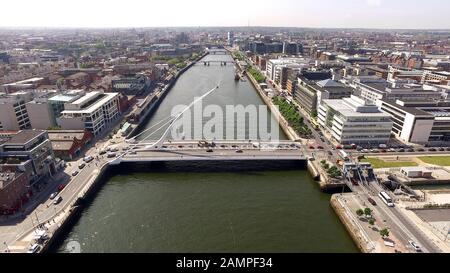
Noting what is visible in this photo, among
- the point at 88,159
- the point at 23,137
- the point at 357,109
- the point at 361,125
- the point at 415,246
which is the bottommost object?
the point at 415,246

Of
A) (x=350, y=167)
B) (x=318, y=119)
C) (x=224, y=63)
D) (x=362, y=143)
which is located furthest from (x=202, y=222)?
(x=224, y=63)

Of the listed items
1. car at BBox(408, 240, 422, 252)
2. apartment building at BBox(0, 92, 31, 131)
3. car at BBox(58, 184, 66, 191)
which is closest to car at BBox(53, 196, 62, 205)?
car at BBox(58, 184, 66, 191)

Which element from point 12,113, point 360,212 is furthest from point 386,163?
point 12,113

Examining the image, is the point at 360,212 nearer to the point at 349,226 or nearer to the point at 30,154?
the point at 349,226

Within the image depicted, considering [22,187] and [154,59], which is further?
[154,59]

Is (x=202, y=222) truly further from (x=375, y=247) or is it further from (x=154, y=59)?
(x=154, y=59)

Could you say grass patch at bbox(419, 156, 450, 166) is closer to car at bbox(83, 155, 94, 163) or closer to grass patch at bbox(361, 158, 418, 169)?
grass patch at bbox(361, 158, 418, 169)

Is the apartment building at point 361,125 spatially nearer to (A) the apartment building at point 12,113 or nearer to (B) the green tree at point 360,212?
(B) the green tree at point 360,212

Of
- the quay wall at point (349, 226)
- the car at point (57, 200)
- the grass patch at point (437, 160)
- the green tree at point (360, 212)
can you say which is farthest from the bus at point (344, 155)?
the car at point (57, 200)
